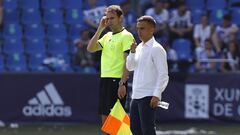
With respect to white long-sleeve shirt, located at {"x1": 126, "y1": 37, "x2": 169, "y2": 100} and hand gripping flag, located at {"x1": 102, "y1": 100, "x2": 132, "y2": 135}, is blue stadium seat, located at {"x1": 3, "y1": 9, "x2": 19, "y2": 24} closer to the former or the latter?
hand gripping flag, located at {"x1": 102, "y1": 100, "x2": 132, "y2": 135}

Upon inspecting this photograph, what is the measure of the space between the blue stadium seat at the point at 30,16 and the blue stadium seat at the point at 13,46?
655 millimetres

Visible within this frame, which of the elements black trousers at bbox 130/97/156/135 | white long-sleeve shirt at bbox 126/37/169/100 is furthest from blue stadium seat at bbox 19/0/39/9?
black trousers at bbox 130/97/156/135

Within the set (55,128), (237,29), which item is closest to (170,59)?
(237,29)

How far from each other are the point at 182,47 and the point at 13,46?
3804 mm

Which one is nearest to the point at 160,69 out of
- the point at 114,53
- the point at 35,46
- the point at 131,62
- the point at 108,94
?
the point at 131,62

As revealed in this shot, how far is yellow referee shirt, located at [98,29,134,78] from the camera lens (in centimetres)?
909

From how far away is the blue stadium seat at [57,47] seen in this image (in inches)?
619

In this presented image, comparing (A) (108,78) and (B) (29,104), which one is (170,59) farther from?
(A) (108,78)

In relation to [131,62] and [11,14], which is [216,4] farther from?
[131,62]

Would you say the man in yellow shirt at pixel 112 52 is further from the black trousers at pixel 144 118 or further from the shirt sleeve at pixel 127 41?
the black trousers at pixel 144 118

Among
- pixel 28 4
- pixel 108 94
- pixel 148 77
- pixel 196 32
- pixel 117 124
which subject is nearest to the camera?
pixel 148 77

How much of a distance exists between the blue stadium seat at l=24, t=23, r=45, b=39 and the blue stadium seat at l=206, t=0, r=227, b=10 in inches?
156

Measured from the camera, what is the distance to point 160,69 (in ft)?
24.9

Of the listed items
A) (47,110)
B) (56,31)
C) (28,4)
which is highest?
(28,4)
